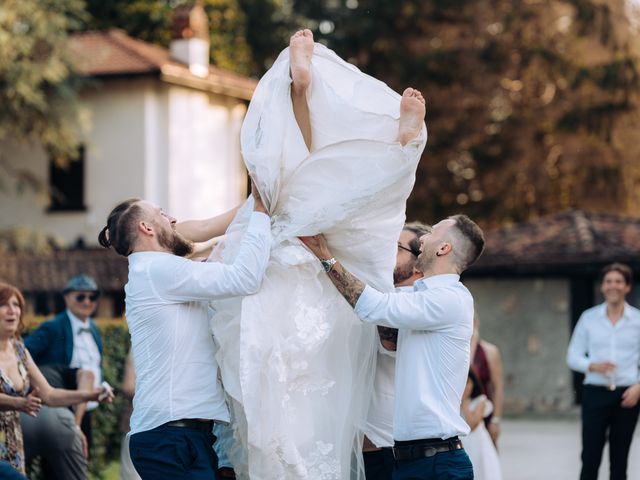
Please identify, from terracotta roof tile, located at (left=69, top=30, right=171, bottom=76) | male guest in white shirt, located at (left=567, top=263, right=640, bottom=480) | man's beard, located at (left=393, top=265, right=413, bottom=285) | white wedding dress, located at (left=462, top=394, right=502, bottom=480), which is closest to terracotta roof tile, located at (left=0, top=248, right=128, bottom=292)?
terracotta roof tile, located at (left=69, top=30, right=171, bottom=76)

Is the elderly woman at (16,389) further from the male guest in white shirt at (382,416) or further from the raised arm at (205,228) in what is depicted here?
the male guest in white shirt at (382,416)

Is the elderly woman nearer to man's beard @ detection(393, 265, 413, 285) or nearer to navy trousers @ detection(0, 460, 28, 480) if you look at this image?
navy trousers @ detection(0, 460, 28, 480)

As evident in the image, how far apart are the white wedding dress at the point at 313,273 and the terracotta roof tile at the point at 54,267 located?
21570 millimetres

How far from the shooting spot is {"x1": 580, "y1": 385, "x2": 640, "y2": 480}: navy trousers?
984 cm

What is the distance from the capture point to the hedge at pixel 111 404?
12.8 metres

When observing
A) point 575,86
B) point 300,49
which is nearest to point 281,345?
point 300,49

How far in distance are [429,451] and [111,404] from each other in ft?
26.4

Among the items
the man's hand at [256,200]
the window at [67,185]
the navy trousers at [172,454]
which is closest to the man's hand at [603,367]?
the man's hand at [256,200]

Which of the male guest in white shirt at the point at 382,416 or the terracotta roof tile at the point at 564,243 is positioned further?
the terracotta roof tile at the point at 564,243

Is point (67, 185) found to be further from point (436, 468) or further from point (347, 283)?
point (436, 468)

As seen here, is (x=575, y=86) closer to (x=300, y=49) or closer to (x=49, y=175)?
(x=49, y=175)

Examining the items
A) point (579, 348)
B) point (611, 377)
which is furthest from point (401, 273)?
point (579, 348)

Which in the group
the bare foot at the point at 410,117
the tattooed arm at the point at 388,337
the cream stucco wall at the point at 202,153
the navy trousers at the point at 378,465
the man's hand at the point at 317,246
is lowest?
the navy trousers at the point at 378,465

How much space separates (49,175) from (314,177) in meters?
24.4
